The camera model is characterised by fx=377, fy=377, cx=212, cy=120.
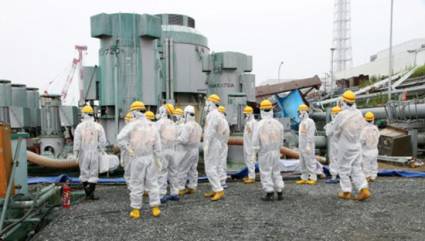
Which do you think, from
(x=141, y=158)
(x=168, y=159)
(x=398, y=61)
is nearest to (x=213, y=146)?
(x=168, y=159)

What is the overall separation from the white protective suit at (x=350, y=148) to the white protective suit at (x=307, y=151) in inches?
82.8

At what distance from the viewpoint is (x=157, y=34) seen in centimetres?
1150

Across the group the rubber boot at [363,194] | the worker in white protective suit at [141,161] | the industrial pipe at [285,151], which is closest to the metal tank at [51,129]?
the industrial pipe at [285,151]

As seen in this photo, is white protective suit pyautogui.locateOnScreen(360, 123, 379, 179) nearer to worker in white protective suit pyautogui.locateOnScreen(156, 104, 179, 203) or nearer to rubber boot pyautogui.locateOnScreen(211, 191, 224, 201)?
rubber boot pyautogui.locateOnScreen(211, 191, 224, 201)

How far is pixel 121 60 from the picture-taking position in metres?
11.1

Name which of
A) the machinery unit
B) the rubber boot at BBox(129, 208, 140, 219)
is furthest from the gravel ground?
the machinery unit

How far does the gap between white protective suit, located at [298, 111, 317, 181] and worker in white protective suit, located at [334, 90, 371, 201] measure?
2.04 metres

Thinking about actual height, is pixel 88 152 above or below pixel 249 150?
above

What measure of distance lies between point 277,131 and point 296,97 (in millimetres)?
9733

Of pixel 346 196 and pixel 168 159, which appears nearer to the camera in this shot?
pixel 346 196

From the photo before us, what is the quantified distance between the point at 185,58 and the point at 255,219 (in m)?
10.6

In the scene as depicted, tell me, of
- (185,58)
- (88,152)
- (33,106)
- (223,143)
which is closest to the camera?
(88,152)

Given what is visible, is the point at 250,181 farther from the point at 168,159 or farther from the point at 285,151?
the point at 168,159

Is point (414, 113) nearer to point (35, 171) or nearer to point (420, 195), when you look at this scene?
point (420, 195)
